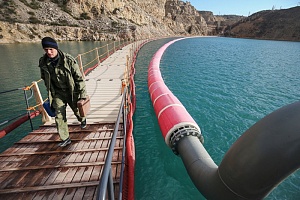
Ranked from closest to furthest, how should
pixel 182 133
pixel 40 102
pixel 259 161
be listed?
1. pixel 259 161
2. pixel 182 133
3. pixel 40 102

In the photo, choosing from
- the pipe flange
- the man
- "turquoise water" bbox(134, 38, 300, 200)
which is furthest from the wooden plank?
the pipe flange

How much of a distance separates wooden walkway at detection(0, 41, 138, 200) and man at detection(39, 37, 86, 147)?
0.61 meters

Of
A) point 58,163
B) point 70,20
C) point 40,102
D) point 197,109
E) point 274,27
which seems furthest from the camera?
point 274,27

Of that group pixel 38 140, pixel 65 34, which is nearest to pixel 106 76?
pixel 38 140

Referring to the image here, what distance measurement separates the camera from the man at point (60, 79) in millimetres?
3769

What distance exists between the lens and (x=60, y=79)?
397cm

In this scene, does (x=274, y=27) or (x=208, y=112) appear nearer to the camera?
(x=208, y=112)

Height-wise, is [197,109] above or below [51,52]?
below

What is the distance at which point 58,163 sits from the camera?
4.11 m

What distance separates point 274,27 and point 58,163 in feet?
443

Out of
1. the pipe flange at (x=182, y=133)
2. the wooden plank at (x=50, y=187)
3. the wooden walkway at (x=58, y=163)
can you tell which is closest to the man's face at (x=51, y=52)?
the wooden walkway at (x=58, y=163)

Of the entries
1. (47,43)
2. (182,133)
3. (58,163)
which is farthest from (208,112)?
(47,43)

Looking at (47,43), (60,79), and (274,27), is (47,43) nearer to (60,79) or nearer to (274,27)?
(60,79)

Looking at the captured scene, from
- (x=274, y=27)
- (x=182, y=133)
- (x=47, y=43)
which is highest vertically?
(x=274, y=27)
